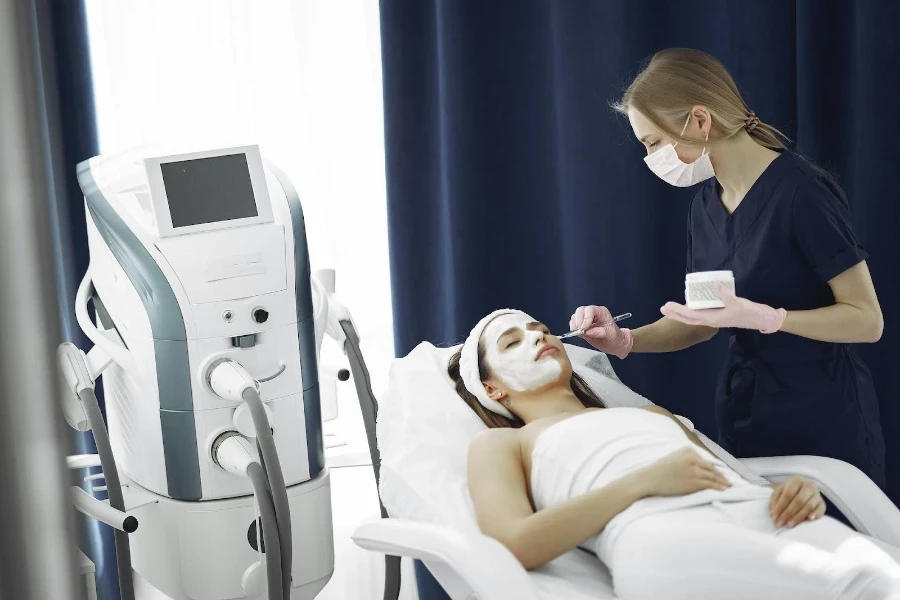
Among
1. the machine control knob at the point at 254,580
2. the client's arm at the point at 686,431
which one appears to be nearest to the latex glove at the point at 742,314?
the client's arm at the point at 686,431

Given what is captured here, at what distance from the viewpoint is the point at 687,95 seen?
167cm

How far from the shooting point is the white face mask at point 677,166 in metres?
1.70

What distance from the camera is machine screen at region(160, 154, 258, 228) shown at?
1663mm

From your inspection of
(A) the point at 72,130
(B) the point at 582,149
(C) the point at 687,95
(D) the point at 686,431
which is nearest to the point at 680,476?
(D) the point at 686,431

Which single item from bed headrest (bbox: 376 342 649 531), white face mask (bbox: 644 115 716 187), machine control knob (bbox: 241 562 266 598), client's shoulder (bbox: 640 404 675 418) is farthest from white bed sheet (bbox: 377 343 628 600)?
white face mask (bbox: 644 115 716 187)

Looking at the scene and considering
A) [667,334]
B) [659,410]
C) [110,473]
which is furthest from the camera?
[667,334]

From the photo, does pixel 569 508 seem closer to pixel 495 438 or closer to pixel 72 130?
pixel 495 438

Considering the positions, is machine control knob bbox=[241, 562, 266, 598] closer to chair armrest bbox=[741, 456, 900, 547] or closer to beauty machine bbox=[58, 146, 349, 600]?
beauty machine bbox=[58, 146, 349, 600]

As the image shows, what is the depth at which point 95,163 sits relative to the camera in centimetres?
176

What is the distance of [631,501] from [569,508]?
10 cm

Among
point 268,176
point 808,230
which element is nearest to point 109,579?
point 268,176

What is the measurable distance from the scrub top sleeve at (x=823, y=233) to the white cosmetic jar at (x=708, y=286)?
0.53ft

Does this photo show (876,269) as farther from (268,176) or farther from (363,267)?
(268,176)

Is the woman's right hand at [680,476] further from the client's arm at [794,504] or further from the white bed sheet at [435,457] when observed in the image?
the white bed sheet at [435,457]
